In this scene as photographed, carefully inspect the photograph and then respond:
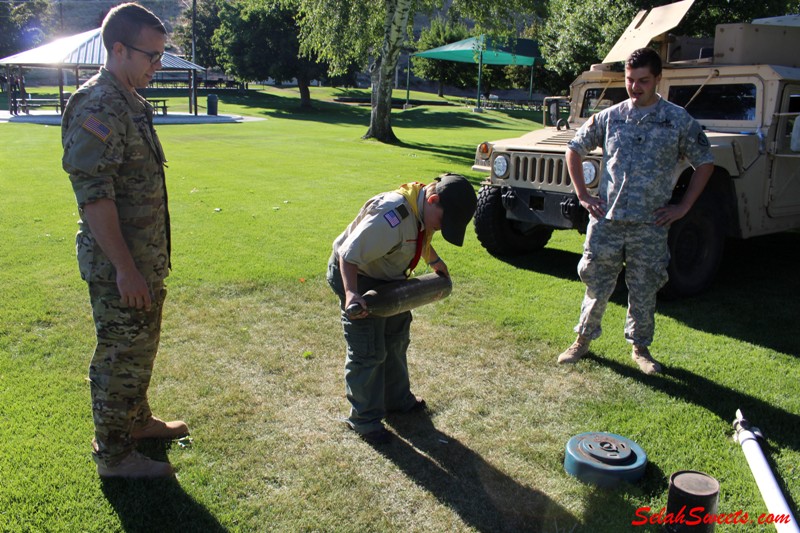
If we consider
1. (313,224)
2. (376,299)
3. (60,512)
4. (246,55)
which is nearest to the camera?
(60,512)

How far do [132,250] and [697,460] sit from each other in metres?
2.73

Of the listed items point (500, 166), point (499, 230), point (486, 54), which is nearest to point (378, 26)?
point (486, 54)

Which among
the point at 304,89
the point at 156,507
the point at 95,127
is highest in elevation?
the point at 304,89

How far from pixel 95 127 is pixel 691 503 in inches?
103

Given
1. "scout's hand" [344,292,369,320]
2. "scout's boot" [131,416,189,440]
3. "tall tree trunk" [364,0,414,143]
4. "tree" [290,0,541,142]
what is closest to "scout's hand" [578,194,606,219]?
Answer: "scout's hand" [344,292,369,320]

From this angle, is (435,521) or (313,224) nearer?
(435,521)

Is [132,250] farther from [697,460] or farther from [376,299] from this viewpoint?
[697,460]

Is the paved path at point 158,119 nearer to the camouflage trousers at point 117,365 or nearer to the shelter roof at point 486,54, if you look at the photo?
the shelter roof at point 486,54

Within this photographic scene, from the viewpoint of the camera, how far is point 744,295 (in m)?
6.16

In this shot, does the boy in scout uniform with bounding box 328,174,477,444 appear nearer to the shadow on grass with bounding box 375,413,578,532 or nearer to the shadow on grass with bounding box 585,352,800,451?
the shadow on grass with bounding box 375,413,578,532

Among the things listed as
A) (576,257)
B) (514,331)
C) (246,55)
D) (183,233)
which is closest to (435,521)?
(514,331)

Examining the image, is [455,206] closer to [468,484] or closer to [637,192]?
[468,484]

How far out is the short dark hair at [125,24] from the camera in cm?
279

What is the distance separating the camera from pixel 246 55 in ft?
119
